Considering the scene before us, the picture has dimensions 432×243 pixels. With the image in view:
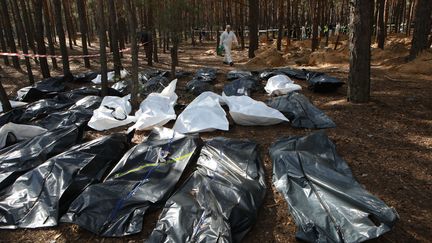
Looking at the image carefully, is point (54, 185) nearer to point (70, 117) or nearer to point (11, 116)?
point (70, 117)

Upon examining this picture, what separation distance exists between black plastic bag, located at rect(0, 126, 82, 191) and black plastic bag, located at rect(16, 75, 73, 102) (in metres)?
3.69

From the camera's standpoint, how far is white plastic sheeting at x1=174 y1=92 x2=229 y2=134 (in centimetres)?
466

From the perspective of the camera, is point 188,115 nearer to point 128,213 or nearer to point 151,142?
point 151,142

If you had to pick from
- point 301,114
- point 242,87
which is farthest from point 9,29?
point 301,114

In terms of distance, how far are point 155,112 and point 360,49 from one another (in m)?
3.71

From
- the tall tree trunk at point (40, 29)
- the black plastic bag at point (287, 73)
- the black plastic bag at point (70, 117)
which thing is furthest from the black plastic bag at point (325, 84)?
the tall tree trunk at point (40, 29)

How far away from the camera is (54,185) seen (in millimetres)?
3152

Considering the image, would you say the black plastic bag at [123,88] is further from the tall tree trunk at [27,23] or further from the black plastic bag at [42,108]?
the tall tree trunk at [27,23]

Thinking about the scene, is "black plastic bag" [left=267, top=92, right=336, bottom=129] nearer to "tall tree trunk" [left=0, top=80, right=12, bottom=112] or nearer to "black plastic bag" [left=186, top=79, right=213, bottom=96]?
"black plastic bag" [left=186, top=79, right=213, bottom=96]

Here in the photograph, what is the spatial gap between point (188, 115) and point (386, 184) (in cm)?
287

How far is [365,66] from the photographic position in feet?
17.9

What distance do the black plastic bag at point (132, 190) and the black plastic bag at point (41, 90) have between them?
498 cm

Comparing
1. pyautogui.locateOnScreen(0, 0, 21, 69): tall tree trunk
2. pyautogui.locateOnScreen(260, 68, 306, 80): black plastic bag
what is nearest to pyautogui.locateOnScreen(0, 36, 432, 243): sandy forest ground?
pyautogui.locateOnScreen(260, 68, 306, 80): black plastic bag

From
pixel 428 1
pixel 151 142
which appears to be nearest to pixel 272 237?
pixel 151 142
